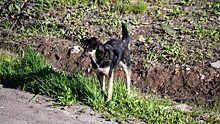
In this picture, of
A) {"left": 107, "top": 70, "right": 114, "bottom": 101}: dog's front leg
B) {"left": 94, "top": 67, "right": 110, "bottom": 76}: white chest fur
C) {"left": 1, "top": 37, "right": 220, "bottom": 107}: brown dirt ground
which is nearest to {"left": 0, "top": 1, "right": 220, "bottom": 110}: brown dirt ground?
{"left": 1, "top": 37, "right": 220, "bottom": 107}: brown dirt ground

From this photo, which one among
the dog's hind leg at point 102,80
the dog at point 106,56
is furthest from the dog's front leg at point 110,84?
the dog's hind leg at point 102,80

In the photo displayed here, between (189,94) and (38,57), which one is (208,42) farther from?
(38,57)

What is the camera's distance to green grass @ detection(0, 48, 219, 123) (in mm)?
7566

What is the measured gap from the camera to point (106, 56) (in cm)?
755

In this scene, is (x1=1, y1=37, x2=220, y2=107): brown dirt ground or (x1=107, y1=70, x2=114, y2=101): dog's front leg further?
(x1=1, y1=37, x2=220, y2=107): brown dirt ground

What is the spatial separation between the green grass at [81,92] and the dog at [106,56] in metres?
0.19

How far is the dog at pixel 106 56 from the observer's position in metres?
7.27

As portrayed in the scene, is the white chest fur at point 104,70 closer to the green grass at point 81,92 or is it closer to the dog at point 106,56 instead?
the dog at point 106,56

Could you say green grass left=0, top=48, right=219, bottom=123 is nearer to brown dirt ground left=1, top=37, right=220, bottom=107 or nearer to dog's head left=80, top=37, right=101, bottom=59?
brown dirt ground left=1, top=37, right=220, bottom=107

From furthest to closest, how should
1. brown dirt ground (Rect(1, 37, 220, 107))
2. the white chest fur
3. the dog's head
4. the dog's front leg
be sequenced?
brown dirt ground (Rect(1, 37, 220, 107))
the dog's front leg
the white chest fur
the dog's head

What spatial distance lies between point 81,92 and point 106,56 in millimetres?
854

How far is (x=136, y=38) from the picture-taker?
33.6 feet

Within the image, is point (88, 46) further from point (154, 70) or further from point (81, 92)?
point (154, 70)

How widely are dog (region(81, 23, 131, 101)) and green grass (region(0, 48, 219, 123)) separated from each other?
0.64 feet
